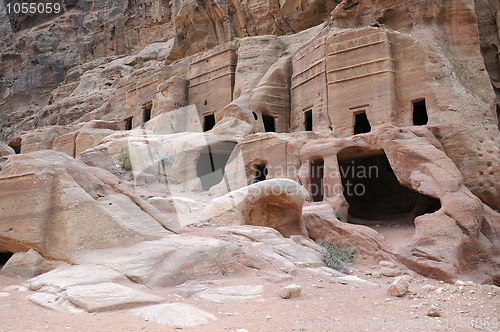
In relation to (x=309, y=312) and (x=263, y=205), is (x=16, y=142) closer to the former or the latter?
(x=263, y=205)

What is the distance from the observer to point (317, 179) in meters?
15.5

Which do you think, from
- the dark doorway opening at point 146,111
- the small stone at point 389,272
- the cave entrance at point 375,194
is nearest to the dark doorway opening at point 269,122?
the cave entrance at point 375,194

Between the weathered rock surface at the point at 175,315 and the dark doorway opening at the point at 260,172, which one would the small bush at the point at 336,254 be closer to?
the weathered rock surface at the point at 175,315

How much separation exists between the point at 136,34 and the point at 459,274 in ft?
153

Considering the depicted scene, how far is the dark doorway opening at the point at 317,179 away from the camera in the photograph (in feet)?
50.4

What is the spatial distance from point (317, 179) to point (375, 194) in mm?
3903

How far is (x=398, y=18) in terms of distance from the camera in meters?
19.5

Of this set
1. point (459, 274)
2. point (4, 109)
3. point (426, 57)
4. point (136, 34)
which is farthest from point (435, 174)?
point (4, 109)

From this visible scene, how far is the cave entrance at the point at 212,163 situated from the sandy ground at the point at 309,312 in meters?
13.1

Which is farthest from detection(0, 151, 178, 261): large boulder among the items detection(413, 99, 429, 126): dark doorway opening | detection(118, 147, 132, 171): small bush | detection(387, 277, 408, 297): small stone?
detection(413, 99, 429, 126): dark doorway opening

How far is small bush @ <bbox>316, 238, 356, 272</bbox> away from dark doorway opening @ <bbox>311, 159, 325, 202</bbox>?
4.18 m

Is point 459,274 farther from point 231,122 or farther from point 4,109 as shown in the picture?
point 4,109

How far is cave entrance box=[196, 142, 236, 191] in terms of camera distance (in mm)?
19875

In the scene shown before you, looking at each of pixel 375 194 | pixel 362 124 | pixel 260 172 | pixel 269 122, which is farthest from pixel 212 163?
pixel 375 194
